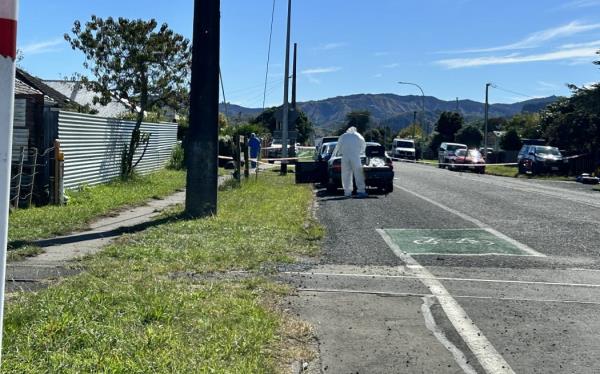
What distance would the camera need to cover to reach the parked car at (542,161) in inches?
1433

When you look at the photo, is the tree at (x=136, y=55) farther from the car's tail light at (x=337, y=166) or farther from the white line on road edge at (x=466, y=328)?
the white line on road edge at (x=466, y=328)

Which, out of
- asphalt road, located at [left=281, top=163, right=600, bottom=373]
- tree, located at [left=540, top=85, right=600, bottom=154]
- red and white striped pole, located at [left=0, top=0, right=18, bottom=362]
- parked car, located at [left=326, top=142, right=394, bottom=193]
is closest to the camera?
red and white striped pole, located at [left=0, top=0, right=18, bottom=362]

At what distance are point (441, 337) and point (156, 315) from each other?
2231 millimetres

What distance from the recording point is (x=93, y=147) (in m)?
17.0

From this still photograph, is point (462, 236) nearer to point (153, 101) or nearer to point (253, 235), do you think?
point (253, 235)

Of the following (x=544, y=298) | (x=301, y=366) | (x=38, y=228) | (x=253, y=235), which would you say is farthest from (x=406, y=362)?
(x=38, y=228)

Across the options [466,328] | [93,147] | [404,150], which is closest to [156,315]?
[466,328]

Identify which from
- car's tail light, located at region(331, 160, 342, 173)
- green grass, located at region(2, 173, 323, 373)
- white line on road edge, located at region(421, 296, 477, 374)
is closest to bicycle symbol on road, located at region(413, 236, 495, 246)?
green grass, located at region(2, 173, 323, 373)

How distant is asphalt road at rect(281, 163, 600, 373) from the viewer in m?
4.79

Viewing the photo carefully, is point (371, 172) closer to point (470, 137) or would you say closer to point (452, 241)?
point (452, 241)

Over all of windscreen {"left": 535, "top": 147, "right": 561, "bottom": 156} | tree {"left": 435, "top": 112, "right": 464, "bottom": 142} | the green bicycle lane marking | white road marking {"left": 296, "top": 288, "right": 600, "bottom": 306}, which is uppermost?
tree {"left": 435, "top": 112, "right": 464, "bottom": 142}

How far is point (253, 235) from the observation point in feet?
32.4

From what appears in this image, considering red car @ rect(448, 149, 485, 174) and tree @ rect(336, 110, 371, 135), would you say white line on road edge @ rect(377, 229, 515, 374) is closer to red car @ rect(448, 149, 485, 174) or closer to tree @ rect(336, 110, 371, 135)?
tree @ rect(336, 110, 371, 135)

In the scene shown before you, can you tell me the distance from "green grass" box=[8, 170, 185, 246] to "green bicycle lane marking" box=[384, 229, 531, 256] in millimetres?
5166
